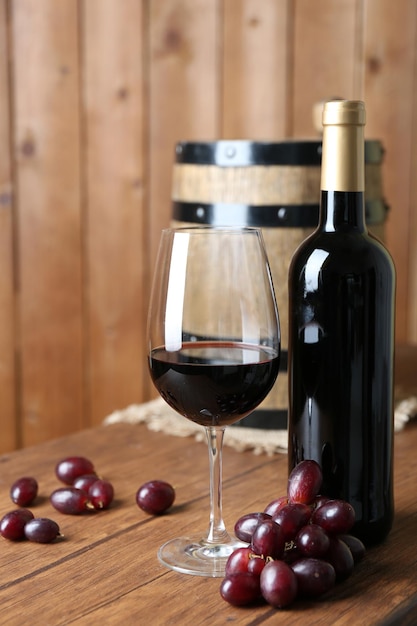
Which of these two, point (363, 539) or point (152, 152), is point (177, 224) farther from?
point (152, 152)

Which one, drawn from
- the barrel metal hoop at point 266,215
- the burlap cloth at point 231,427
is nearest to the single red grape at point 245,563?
the burlap cloth at point 231,427

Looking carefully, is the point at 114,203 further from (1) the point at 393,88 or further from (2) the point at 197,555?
(2) the point at 197,555

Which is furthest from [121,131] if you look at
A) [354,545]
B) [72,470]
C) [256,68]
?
[354,545]

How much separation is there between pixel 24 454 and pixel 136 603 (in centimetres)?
41

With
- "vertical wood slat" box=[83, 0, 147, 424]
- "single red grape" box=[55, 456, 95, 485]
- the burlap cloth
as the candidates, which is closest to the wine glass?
"single red grape" box=[55, 456, 95, 485]

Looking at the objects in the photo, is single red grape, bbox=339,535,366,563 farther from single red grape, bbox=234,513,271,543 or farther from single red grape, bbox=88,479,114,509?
single red grape, bbox=88,479,114,509

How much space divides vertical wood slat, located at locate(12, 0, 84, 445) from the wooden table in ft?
3.84

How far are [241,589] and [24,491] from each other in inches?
11.6

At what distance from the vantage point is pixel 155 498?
0.82 meters

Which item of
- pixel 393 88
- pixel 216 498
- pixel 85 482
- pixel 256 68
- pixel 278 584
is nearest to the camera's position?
pixel 278 584

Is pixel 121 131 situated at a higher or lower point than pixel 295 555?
higher

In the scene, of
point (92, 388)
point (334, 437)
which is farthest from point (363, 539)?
point (92, 388)

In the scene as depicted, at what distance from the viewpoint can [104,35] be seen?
212 cm

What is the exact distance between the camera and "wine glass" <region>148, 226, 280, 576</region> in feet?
2.27
